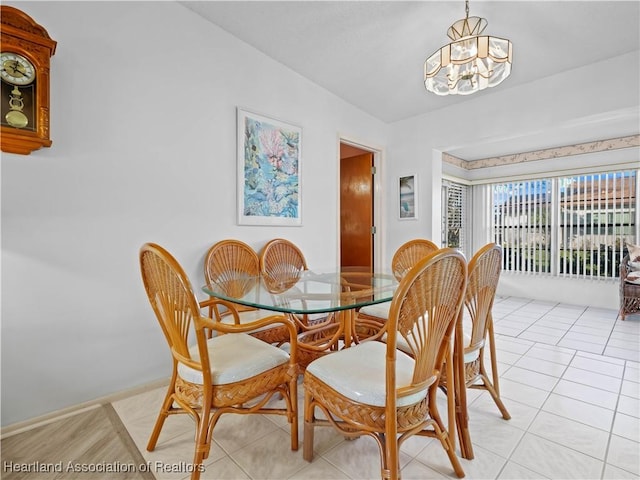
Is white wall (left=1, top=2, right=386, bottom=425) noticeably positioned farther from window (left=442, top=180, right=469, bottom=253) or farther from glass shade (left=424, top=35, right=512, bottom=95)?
window (left=442, top=180, right=469, bottom=253)

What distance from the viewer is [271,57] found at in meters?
2.86

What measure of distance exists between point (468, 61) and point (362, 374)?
189cm

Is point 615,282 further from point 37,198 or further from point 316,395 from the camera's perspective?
point 37,198

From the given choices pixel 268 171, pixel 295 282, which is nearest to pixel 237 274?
pixel 295 282

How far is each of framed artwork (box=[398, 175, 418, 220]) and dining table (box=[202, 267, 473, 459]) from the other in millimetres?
1967

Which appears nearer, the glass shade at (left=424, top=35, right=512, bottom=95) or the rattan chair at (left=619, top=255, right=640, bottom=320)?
the glass shade at (left=424, top=35, right=512, bottom=95)

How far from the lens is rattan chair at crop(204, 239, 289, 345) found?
2160mm

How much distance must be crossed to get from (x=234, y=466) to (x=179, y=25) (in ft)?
9.18

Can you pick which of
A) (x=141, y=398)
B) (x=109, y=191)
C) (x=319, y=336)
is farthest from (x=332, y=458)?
(x=109, y=191)

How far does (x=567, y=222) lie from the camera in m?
4.94

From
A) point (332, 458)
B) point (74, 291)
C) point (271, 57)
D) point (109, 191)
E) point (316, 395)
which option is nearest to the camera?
point (316, 395)

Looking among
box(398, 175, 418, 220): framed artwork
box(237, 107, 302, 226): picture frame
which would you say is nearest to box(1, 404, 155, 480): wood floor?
box(237, 107, 302, 226): picture frame

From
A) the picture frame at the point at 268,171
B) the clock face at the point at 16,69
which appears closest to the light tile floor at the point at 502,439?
the picture frame at the point at 268,171

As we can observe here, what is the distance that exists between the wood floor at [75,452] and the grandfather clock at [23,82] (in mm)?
1486
